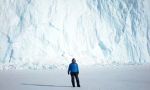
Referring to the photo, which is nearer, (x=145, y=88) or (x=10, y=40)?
(x=145, y=88)

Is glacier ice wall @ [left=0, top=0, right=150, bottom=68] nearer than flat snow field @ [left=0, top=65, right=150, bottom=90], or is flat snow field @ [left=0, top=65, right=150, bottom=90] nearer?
flat snow field @ [left=0, top=65, right=150, bottom=90]

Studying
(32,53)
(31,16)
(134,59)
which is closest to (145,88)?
(32,53)

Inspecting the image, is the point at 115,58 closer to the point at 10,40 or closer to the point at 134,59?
the point at 134,59

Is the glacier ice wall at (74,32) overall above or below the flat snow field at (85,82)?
above

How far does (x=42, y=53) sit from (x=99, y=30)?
732cm

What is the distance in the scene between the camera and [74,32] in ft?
98.5

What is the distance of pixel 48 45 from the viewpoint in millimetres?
27578

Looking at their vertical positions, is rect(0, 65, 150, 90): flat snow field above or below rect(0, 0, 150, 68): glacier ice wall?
below

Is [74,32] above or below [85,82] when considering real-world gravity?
above

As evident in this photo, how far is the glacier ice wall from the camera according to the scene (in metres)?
26.8

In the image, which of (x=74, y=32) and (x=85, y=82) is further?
(x=74, y=32)

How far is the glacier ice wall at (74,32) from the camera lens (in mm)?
26812

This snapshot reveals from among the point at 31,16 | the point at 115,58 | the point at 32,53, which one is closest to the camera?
the point at 32,53

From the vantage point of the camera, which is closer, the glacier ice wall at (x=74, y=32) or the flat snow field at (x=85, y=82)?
the flat snow field at (x=85, y=82)
